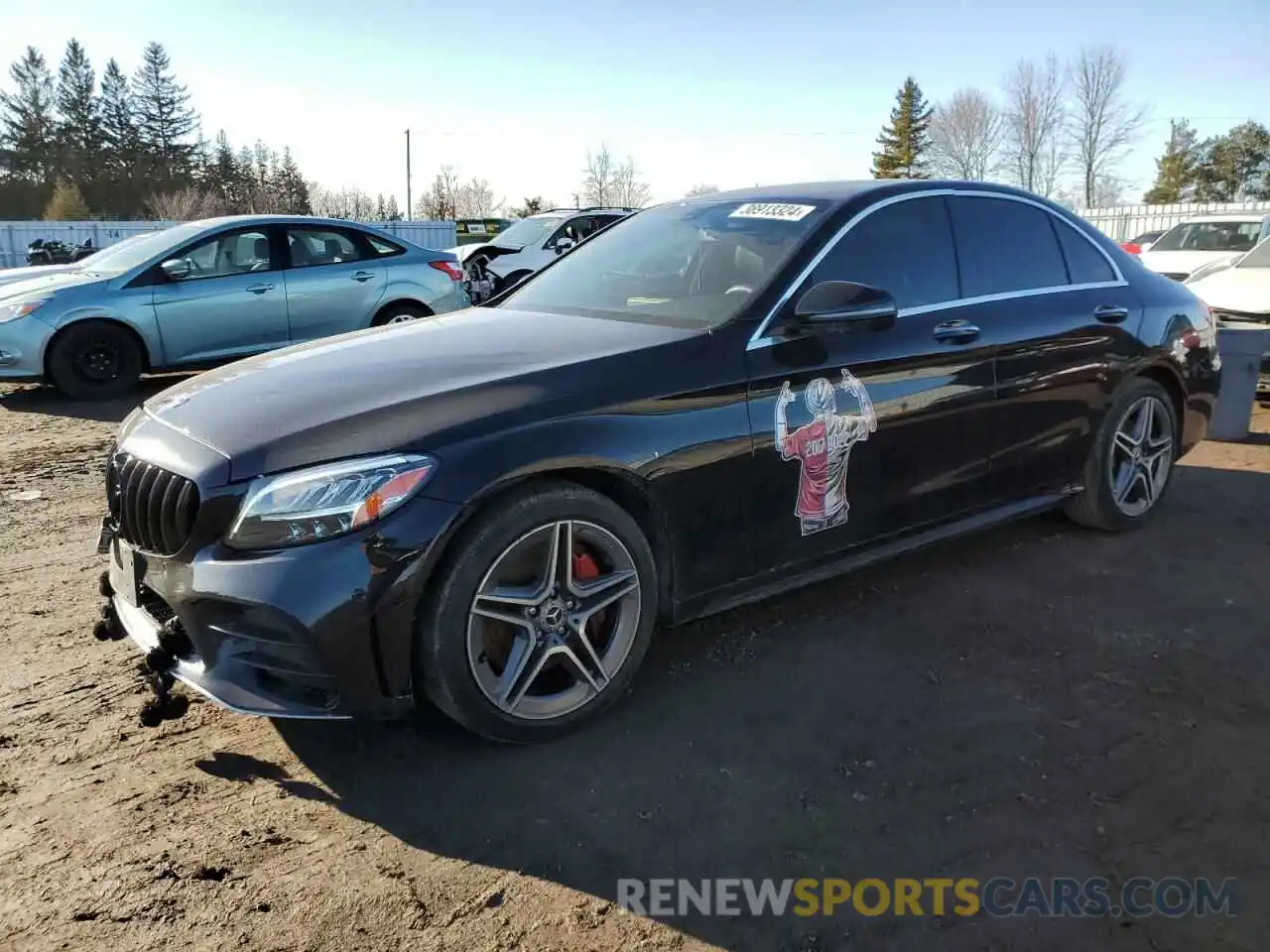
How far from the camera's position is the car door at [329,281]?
8.95 m

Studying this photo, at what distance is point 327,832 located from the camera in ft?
8.42

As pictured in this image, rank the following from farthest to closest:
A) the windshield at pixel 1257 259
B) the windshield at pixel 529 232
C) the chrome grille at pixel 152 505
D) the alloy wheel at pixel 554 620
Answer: the windshield at pixel 529 232
the windshield at pixel 1257 259
the alloy wheel at pixel 554 620
the chrome grille at pixel 152 505

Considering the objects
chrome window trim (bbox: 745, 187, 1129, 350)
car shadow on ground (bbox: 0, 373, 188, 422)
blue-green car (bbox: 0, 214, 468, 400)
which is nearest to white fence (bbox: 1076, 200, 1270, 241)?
blue-green car (bbox: 0, 214, 468, 400)

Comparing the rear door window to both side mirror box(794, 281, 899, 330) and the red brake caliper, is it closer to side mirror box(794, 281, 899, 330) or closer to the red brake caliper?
side mirror box(794, 281, 899, 330)

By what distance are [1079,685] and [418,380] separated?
8.09ft

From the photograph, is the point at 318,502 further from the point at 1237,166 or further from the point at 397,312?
the point at 1237,166

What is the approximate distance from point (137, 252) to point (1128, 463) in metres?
8.33

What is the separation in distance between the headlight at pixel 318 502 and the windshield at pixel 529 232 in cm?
1252

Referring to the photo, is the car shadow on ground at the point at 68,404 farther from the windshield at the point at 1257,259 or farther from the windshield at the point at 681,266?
the windshield at the point at 1257,259

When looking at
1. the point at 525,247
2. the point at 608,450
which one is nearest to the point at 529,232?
the point at 525,247

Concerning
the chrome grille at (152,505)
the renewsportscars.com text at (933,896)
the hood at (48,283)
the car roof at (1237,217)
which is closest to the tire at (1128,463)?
the renewsportscars.com text at (933,896)

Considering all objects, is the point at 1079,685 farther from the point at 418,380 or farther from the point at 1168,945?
the point at 418,380

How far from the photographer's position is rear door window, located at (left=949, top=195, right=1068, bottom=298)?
420 cm

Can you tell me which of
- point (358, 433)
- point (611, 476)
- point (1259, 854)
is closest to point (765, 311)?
point (611, 476)
